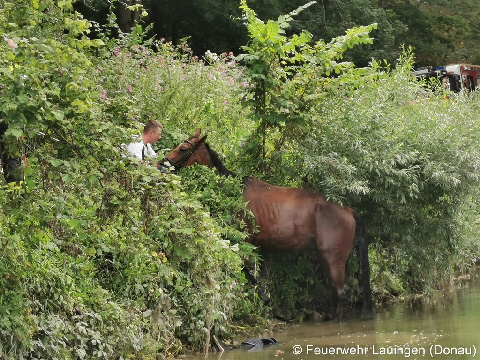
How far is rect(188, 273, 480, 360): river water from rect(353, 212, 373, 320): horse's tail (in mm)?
192

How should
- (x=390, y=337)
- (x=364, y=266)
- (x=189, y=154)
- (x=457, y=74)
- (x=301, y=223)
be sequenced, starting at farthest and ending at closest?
(x=457, y=74) < (x=364, y=266) < (x=301, y=223) < (x=189, y=154) < (x=390, y=337)

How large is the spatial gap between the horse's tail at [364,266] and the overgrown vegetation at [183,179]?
400mm

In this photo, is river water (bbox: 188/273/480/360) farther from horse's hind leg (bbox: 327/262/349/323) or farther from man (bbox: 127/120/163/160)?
man (bbox: 127/120/163/160)

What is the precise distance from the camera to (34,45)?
7652 mm

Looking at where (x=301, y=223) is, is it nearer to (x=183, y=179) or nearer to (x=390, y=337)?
(x=183, y=179)

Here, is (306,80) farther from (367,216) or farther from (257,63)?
(367,216)

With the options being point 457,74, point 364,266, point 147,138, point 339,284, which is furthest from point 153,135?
point 457,74

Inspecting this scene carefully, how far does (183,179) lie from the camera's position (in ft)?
42.1

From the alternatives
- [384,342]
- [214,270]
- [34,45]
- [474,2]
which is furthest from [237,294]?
[474,2]

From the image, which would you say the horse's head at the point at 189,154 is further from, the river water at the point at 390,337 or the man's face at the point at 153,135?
the river water at the point at 390,337

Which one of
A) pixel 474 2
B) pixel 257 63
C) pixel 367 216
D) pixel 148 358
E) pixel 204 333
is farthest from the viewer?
pixel 474 2

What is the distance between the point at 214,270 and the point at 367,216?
412 centimetres

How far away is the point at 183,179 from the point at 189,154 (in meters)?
0.34

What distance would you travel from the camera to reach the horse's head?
1270 centimetres
